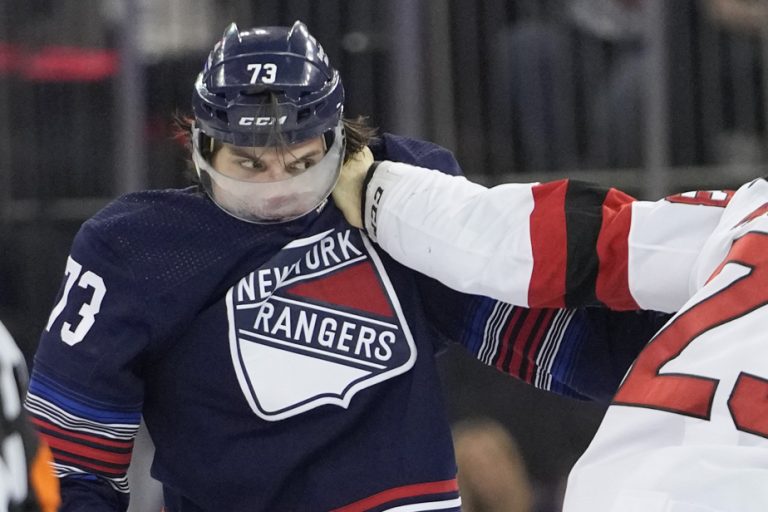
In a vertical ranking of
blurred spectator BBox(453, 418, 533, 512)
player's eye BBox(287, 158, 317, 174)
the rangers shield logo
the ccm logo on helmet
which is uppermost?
the ccm logo on helmet

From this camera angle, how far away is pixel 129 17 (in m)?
4.01

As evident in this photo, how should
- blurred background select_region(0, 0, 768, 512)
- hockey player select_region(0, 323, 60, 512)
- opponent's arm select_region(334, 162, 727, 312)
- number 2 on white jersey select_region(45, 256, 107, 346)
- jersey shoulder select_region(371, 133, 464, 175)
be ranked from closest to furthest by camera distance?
hockey player select_region(0, 323, 60, 512), opponent's arm select_region(334, 162, 727, 312), number 2 on white jersey select_region(45, 256, 107, 346), jersey shoulder select_region(371, 133, 464, 175), blurred background select_region(0, 0, 768, 512)

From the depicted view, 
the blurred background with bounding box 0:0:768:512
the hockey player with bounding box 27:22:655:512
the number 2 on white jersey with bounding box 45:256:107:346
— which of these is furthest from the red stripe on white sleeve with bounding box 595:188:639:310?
the blurred background with bounding box 0:0:768:512

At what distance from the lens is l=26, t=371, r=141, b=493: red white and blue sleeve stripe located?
2.24 meters

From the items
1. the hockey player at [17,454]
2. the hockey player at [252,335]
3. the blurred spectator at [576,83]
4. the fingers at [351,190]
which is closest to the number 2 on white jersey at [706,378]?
the hockey player at [252,335]

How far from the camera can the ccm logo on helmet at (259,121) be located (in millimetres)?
2166

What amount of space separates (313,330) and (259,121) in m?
0.34

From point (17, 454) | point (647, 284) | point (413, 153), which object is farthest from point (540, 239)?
point (17, 454)

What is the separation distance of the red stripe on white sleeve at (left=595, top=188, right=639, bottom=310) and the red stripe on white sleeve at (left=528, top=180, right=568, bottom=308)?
54 mm

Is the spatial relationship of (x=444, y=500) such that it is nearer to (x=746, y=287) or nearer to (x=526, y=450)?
(x=746, y=287)

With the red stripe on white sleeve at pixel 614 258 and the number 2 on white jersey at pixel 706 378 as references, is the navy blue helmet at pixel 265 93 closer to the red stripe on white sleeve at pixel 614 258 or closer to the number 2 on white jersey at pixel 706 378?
the red stripe on white sleeve at pixel 614 258

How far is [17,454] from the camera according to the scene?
53.6 inches

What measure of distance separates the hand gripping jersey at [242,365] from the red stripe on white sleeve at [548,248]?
0.22 meters

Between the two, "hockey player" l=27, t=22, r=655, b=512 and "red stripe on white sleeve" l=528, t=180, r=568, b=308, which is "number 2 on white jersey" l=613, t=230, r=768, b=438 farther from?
"hockey player" l=27, t=22, r=655, b=512
